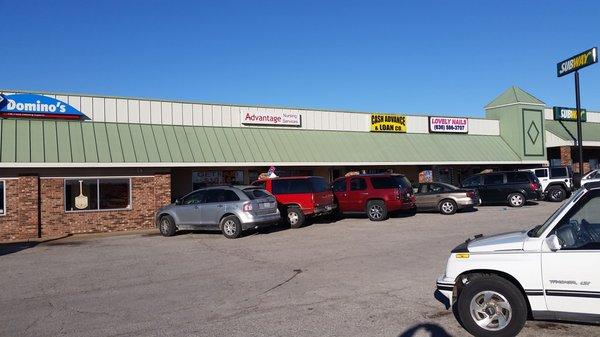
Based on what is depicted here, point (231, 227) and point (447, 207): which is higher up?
point (447, 207)

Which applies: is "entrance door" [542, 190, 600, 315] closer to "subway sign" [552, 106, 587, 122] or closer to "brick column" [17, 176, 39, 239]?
"brick column" [17, 176, 39, 239]

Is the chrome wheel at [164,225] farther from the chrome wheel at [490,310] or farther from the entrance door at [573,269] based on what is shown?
the entrance door at [573,269]

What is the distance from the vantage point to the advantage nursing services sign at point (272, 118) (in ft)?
82.9

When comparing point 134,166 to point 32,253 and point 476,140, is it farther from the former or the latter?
point 476,140

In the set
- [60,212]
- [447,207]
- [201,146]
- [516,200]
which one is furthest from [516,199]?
[60,212]

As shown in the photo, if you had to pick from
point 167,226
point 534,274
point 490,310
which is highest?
point 534,274

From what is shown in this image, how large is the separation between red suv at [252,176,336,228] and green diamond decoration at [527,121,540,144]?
2052 cm

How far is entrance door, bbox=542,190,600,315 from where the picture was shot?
5254mm

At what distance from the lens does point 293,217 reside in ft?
61.5

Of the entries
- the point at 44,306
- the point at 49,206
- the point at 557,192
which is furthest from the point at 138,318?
the point at 557,192

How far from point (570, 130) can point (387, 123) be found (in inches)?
640

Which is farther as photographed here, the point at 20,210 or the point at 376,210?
the point at 376,210

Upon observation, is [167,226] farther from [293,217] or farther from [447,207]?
[447,207]

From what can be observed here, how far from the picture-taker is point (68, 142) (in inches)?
787
